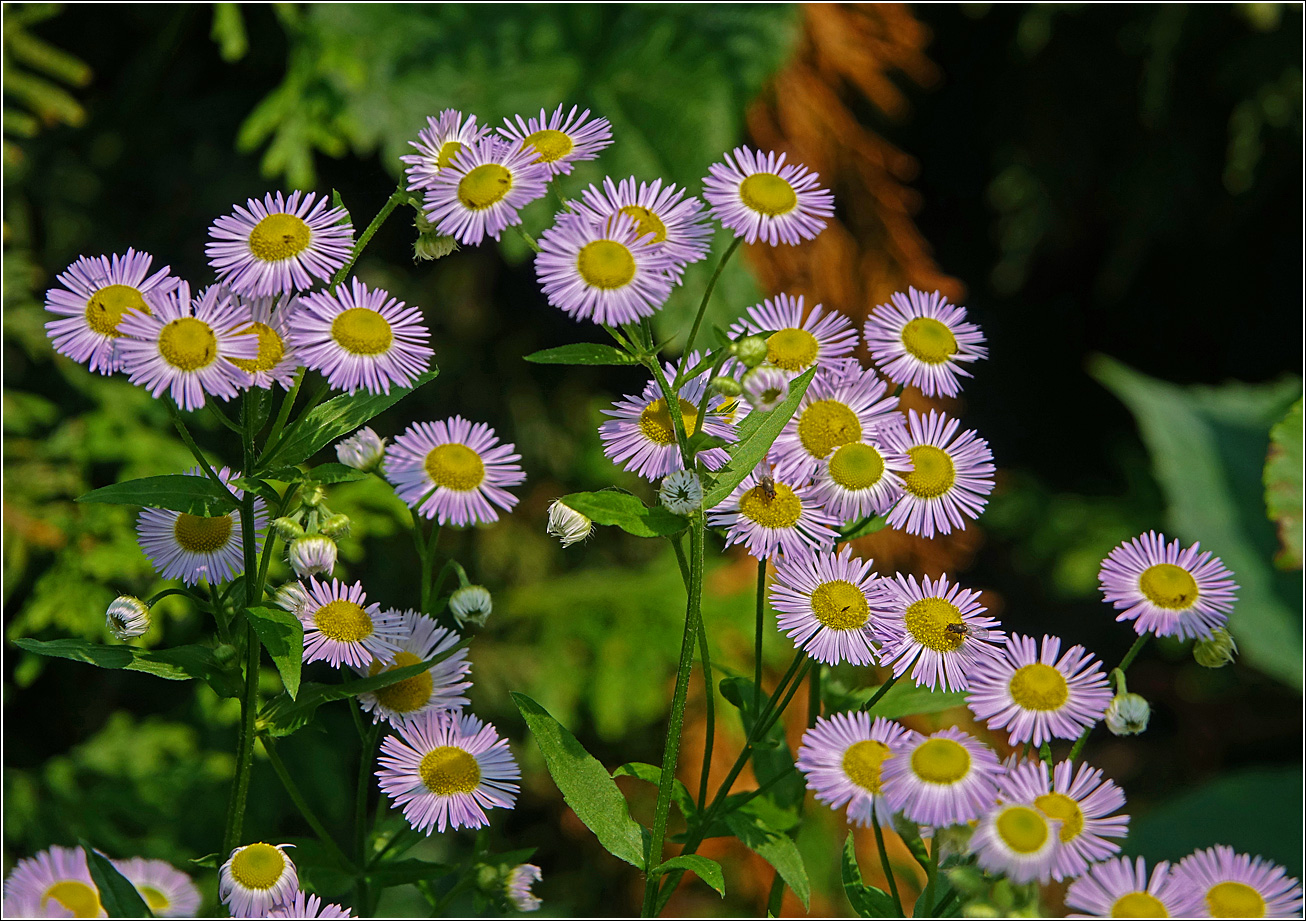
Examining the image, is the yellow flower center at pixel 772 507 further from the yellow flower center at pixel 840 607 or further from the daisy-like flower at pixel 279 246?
the daisy-like flower at pixel 279 246

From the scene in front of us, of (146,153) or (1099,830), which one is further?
(146,153)

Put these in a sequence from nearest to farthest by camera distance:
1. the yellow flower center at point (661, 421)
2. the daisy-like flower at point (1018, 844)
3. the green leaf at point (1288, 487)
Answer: the daisy-like flower at point (1018, 844)
the yellow flower center at point (661, 421)
the green leaf at point (1288, 487)


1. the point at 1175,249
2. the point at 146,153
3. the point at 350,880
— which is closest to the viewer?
the point at 350,880

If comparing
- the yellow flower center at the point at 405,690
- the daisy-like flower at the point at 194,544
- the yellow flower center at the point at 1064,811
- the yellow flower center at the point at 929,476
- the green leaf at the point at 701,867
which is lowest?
the green leaf at the point at 701,867

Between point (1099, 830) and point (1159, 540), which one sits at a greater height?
point (1159, 540)

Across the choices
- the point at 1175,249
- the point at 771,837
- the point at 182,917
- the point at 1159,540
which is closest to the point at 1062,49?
the point at 1175,249

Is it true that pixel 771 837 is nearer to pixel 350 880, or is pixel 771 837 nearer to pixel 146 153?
pixel 350 880

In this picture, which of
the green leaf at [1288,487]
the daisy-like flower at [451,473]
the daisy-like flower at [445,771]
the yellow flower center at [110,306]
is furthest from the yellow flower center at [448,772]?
the green leaf at [1288,487]
